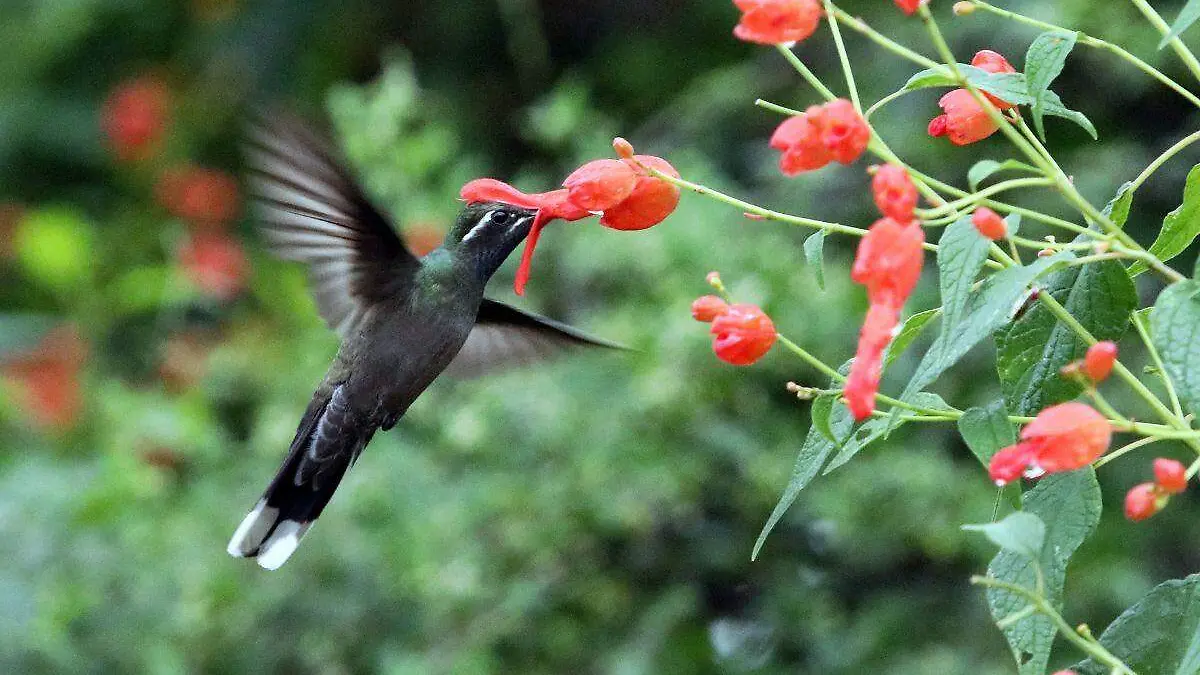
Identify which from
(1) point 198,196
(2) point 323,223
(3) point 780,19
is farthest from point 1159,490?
(1) point 198,196

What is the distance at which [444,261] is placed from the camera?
1948 millimetres

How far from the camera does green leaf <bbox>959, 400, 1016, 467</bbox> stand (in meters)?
1.10

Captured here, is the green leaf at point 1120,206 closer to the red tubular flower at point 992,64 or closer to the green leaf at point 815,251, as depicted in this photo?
the red tubular flower at point 992,64

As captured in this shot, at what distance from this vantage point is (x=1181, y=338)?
3.25 ft

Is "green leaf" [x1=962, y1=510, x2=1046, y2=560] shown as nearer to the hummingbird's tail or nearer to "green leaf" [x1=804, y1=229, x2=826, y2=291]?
"green leaf" [x1=804, y1=229, x2=826, y2=291]

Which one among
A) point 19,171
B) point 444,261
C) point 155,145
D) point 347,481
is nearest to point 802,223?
point 444,261

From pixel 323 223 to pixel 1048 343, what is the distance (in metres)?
0.96

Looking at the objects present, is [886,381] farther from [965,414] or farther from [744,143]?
[965,414]

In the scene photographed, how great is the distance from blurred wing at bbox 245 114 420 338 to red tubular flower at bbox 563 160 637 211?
1.52 ft

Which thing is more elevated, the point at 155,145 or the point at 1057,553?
the point at 1057,553

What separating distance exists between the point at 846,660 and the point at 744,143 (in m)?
1.40

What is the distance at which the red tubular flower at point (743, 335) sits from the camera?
1262 millimetres

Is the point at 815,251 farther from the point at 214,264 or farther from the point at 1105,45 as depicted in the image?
the point at 214,264

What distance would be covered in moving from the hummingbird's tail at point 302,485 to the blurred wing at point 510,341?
0.22 m
